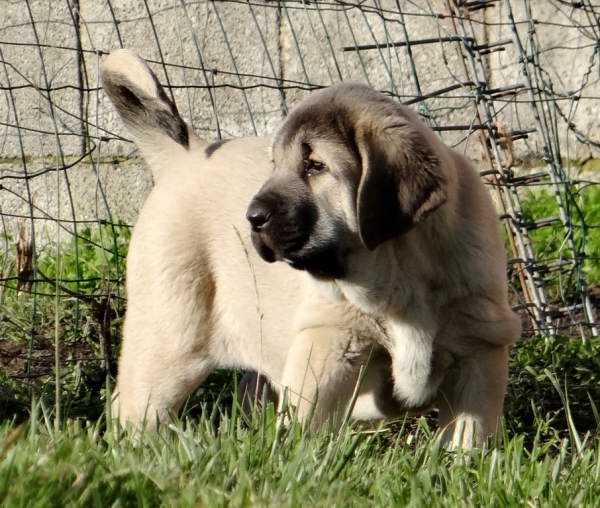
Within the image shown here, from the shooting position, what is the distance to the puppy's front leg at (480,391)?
113 inches

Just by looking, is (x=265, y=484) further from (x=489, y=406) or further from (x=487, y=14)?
(x=487, y=14)

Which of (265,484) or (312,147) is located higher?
(312,147)

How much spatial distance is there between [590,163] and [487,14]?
1.23 m

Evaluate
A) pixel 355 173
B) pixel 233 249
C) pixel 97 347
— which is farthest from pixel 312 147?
pixel 97 347

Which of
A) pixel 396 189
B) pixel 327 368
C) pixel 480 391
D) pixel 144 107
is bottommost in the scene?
pixel 480 391

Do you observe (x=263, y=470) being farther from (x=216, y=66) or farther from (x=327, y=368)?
(x=216, y=66)

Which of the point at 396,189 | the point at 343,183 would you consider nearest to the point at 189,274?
the point at 343,183

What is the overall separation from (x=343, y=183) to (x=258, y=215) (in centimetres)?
28

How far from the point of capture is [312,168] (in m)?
2.94

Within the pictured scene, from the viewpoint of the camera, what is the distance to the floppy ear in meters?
2.72

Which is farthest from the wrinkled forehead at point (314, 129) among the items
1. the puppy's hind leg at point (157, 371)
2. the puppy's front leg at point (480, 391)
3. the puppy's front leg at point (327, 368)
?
the puppy's hind leg at point (157, 371)

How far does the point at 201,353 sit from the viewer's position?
367 cm

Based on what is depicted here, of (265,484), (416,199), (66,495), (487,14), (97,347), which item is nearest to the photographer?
(66,495)

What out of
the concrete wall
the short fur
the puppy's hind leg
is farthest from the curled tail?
the concrete wall
